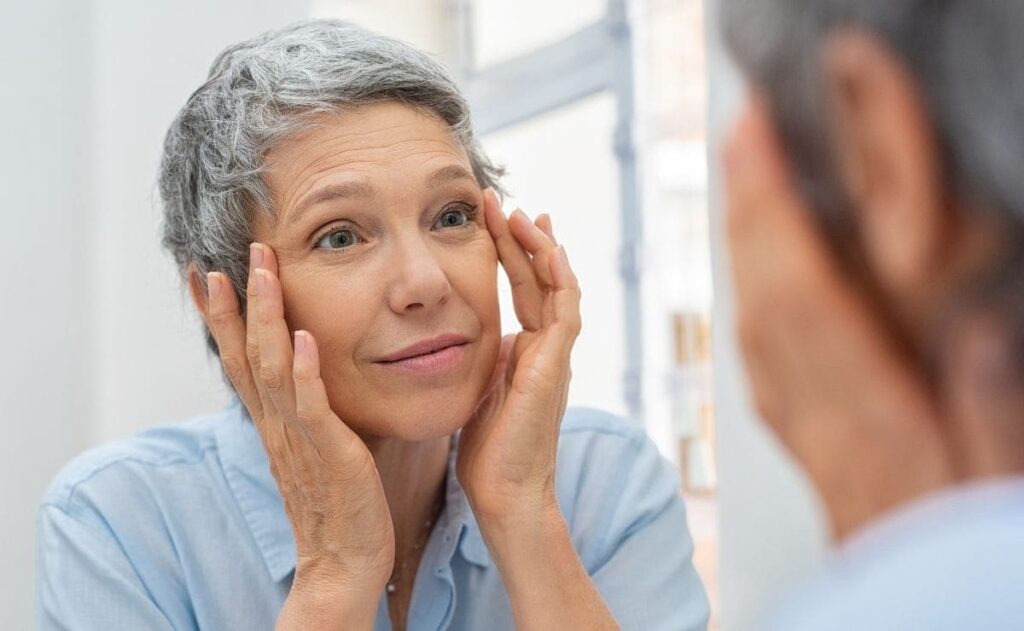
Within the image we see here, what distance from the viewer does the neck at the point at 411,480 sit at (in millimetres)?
1300

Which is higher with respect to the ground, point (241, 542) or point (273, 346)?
point (273, 346)

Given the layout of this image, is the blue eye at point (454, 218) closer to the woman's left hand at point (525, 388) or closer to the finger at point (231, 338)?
the woman's left hand at point (525, 388)

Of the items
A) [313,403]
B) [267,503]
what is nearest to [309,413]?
[313,403]

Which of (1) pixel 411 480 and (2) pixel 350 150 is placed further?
(1) pixel 411 480

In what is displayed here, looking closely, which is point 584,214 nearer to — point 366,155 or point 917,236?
point 366,155

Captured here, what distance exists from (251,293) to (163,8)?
3.87ft

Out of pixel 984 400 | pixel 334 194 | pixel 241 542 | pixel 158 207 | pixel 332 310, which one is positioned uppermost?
pixel 158 207

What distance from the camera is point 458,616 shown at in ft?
4.23

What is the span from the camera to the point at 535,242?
125 cm

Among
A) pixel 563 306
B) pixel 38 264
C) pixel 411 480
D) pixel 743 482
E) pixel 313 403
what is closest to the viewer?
pixel 743 482

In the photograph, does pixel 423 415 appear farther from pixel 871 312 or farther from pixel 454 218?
pixel 871 312

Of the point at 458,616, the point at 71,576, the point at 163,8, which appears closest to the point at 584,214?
the point at 163,8

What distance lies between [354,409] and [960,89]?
2.86 feet

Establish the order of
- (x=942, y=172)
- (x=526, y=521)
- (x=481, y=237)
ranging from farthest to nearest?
(x=481, y=237)
(x=526, y=521)
(x=942, y=172)
